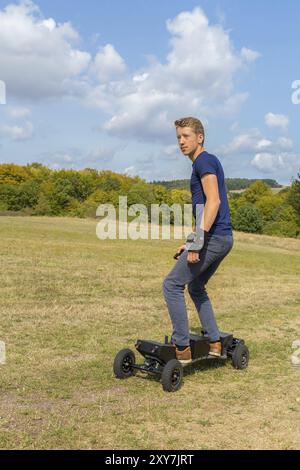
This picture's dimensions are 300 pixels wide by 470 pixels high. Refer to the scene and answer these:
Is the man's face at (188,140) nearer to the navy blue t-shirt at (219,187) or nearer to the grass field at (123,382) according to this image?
the navy blue t-shirt at (219,187)

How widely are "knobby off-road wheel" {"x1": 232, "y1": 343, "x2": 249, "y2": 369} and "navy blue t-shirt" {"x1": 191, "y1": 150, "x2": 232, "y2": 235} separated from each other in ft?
5.18

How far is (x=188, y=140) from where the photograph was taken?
20.2 ft

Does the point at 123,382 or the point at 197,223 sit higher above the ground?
the point at 197,223

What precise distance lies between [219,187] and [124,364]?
7.80 ft

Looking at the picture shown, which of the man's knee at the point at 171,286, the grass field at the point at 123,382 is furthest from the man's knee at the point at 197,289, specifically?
the grass field at the point at 123,382

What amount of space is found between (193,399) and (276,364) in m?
2.04

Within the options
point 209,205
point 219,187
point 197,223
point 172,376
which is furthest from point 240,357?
point 219,187

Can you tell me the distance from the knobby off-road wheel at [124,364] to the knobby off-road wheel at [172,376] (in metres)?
0.63

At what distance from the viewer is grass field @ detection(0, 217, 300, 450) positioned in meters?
4.48

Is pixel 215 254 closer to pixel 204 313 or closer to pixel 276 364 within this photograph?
pixel 204 313

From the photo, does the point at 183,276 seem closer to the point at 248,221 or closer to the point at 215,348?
the point at 215,348

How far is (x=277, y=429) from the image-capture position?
472 centimetres

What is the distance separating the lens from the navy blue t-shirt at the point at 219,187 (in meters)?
6.01
